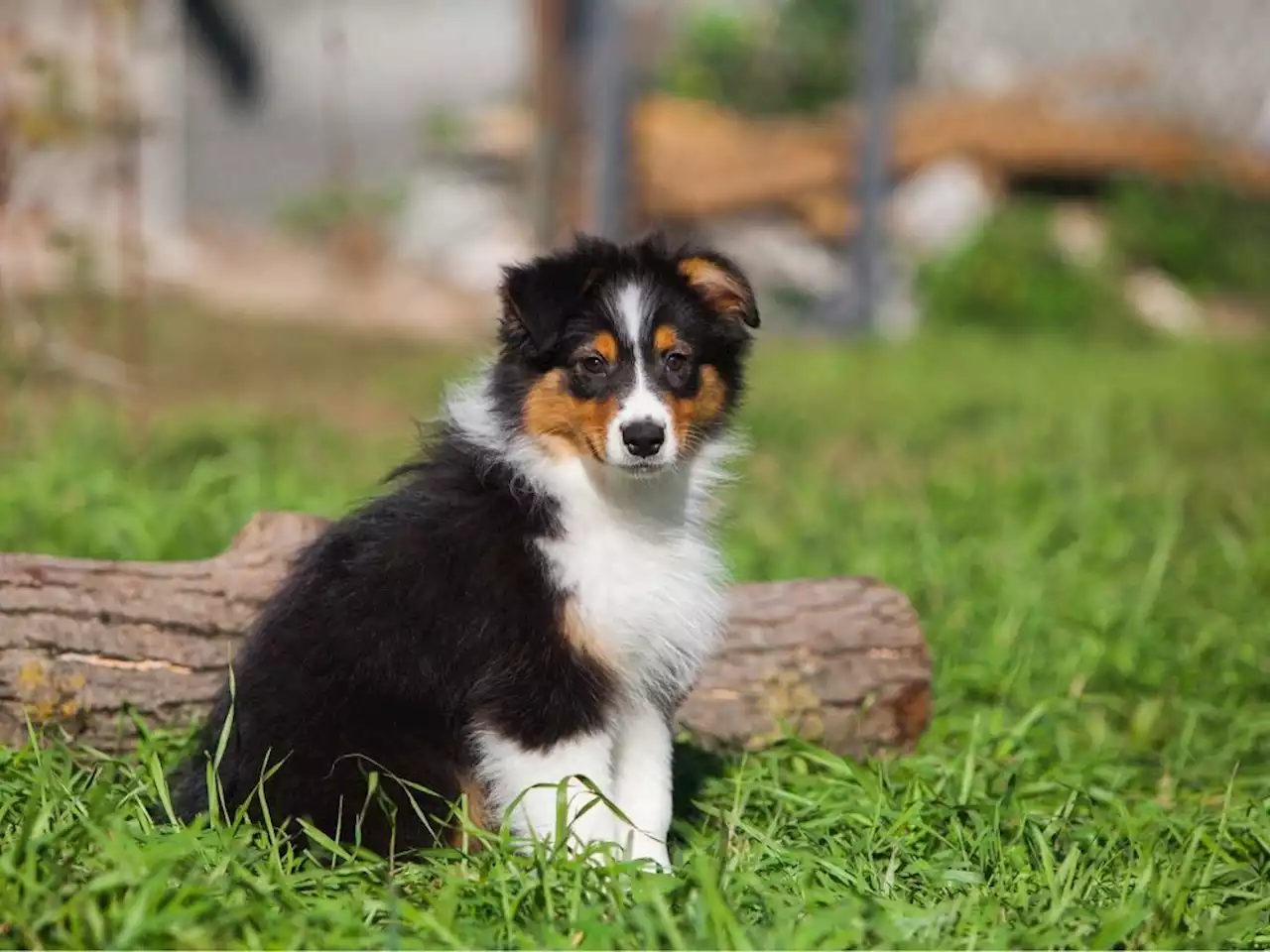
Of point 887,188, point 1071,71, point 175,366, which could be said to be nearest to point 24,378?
point 175,366

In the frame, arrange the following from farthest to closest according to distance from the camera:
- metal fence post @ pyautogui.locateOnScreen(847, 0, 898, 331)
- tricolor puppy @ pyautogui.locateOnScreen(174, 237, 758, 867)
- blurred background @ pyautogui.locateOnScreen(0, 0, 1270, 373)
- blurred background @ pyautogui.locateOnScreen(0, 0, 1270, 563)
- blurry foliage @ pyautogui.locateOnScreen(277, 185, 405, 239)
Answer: blurry foliage @ pyautogui.locateOnScreen(277, 185, 405, 239)
blurred background @ pyautogui.locateOnScreen(0, 0, 1270, 373)
metal fence post @ pyautogui.locateOnScreen(847, 0, 898, 331)
blurred background @ pyautogui.locateOnScreen(0, 0, 1270, 563)
tricolor puppy @ pyautogui.locateOnScreen(174, 237, 758, 867)

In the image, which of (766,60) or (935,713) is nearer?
(935,713)

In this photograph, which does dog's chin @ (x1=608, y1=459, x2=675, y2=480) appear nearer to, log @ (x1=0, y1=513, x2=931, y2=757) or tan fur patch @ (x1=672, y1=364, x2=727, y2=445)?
tan fur patch @ (x1=672, y1=364, x2=727, y2=445)

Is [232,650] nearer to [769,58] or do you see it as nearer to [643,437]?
[643,437]

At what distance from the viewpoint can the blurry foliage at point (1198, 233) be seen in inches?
523

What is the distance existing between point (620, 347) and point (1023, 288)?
10.0 metres

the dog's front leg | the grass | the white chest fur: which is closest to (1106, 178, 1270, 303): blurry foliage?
the grass

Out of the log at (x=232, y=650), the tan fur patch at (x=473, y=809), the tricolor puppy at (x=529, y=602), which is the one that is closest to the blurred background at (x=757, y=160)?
the log at (x=232, y=650)

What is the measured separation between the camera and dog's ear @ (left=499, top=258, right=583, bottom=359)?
349 cm

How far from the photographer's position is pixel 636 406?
3.46 metres

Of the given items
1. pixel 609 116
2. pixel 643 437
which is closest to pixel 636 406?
pixel 643 437

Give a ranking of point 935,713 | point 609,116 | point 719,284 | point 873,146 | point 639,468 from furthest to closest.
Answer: point 873,146, point 609,116, point 935,713, point 719,284, point 639,468

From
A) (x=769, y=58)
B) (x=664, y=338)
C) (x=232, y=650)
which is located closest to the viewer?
(x=664, y=338)

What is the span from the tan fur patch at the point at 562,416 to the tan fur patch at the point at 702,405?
0.19 m
